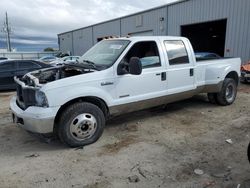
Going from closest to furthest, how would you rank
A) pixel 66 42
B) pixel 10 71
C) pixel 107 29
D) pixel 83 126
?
pixel 83 126
pixel 10 71
pixel 107 29
pixel 66 42

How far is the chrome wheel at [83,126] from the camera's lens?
429 cm

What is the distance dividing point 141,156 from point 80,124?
3.89ft

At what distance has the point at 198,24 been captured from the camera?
61.5 feet

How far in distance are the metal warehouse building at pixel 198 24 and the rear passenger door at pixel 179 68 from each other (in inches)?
403

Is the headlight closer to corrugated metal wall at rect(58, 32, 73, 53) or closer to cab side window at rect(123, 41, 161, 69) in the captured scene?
cab side window at rect(123, 41, 161, 69)

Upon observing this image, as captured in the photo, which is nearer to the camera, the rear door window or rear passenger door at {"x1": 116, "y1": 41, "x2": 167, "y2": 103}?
rear passenger door at {"x1": 116, "y1": 41, "x2": 167, "y2": 103}

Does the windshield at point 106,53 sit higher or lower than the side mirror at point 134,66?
higher

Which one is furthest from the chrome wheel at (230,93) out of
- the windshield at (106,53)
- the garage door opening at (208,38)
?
the garage door opening at (208,38)

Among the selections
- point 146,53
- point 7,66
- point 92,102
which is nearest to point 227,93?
point 146,53

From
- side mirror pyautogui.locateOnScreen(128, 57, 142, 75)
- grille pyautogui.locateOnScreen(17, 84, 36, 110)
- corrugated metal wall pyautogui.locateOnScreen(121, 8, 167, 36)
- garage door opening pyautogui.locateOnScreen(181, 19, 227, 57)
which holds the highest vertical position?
corrugated metal wall pyautogui.locateOnScreen(121, 8, 167, 36)

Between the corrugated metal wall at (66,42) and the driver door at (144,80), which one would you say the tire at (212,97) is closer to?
the driver door at (144,80)

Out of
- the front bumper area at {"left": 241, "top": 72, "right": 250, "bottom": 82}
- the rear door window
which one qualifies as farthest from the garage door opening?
the rear door window

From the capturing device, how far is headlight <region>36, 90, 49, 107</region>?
13.1 feet

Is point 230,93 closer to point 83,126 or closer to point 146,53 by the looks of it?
point 146,53
